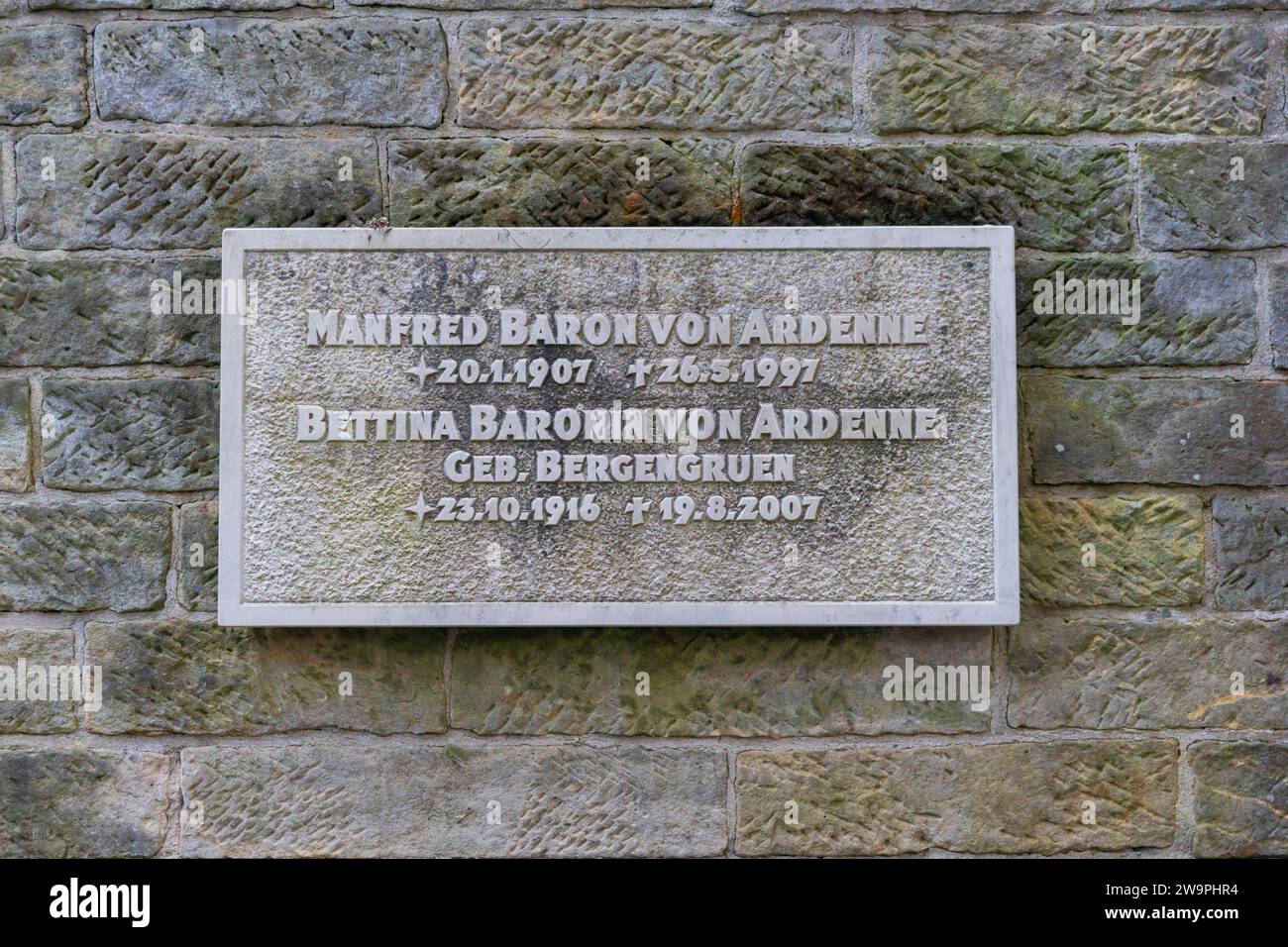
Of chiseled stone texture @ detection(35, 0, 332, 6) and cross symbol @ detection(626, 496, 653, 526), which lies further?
chiseled stone texture @ detection(35, 0, 332, 6)

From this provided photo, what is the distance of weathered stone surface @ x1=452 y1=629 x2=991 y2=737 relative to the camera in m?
2.48

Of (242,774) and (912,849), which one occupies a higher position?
(242,774)

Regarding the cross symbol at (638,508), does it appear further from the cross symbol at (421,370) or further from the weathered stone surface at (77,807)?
the weathered stone surface at (77,807)

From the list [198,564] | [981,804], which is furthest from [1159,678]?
[198,564]

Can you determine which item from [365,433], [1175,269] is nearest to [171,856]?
[365,433]

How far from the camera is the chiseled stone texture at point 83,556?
2.49 meters

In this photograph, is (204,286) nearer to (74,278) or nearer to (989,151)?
(74,278)

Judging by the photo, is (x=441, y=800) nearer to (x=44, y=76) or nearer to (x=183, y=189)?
(x=183, y=189)

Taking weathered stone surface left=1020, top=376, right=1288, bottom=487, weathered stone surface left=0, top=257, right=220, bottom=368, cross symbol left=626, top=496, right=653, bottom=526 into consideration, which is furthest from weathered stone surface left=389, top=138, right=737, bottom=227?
weathered stone surface left=1020, top=376, right=1288, bottom=487

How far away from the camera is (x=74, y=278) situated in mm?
2518

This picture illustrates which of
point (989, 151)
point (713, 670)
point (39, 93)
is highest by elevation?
point (39, 93)

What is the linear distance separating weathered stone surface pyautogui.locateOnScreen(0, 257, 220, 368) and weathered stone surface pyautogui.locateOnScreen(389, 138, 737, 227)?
22.0 inches

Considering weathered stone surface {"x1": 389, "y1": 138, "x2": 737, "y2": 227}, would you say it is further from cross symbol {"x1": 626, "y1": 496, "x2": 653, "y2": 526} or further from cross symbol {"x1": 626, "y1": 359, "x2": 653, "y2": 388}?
cross symbol {"x1": 626, "y1": 496, "x2": 653, "y2": 526}

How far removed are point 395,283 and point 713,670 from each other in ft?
4.03
